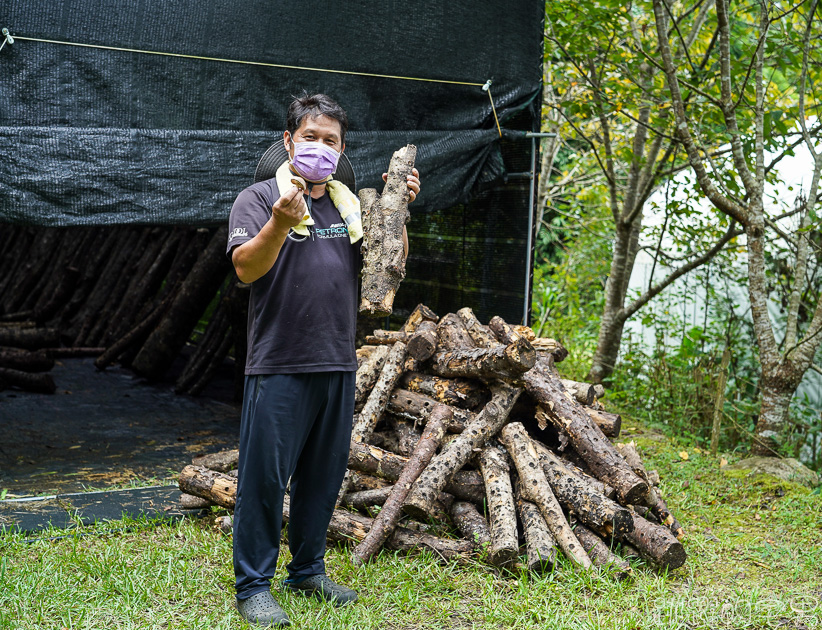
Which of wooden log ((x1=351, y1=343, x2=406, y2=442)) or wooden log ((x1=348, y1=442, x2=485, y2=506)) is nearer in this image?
wooden log ((x1=348, y1=442, x2=485, y2=506))

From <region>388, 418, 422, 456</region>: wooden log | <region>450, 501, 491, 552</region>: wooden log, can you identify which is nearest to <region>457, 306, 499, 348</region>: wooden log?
<region>388, 418, 422, 456</region>: wooden log

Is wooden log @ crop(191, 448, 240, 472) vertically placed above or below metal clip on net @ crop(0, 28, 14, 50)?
below

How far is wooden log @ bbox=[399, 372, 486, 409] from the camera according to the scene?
14.4ft

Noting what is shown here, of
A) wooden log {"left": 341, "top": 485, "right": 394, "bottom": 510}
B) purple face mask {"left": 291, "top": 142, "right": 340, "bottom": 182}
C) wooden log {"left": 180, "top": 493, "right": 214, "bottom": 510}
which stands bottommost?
wooden log {"left": 180, "top": 493, "right": 214, "bottom": 510}

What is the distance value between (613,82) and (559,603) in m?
5.03

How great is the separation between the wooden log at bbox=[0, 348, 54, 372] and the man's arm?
5605 millimetres

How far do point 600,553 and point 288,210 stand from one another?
225cm

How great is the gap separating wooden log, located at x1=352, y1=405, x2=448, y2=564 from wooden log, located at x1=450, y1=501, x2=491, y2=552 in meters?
0.30

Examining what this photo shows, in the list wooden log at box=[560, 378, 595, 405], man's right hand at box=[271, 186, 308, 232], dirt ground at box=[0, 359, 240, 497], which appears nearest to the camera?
man's right hand at box=[271, 186, 308, 232]

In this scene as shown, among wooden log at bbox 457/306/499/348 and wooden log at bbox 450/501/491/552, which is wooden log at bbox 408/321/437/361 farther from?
wooden log at bbox 450/501/491/552

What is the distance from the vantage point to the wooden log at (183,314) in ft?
25.1

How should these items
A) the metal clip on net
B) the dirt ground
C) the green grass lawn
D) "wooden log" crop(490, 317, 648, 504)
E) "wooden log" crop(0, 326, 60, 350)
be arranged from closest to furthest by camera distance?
1. the green grass lawn
2. the metal clip on net
3. "wooden log" crop(490, 317, 648, 504)
4. the dirt ground
5. "wooden log" crop(0, 326, 60, 350)

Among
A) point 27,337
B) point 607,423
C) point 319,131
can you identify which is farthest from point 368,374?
point 27,337

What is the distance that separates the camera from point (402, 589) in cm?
327
